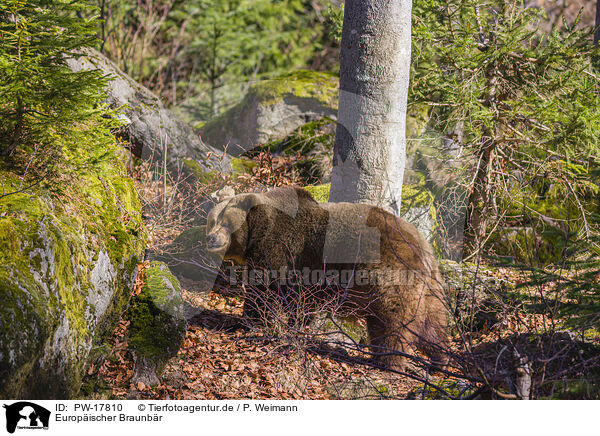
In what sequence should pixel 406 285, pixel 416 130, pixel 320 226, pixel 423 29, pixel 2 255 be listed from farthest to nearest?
1. pixel 416 130
2. pixel 423 29
3. pixel 320 226
4. pixel 406 285
5. pixel 2 255

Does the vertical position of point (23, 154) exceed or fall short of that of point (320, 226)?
it exceeds it

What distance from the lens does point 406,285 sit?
4.44 m

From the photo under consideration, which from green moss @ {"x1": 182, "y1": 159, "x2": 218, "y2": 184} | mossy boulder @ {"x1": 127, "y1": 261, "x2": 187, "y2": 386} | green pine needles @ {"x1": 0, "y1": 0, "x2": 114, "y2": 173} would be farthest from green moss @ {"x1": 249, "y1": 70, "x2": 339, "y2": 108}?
mossy boulder @ {"x1": 127, "y1": 261, "x2": 187, "y2": 386}

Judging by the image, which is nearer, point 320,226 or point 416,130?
point 320,226

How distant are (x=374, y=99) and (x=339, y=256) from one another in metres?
1.93

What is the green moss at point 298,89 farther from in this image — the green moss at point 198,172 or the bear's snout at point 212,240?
the bear's snout at point 212,240

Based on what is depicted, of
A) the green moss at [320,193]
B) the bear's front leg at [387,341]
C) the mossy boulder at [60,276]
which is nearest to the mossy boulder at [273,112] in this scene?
the green moss at [320,193]

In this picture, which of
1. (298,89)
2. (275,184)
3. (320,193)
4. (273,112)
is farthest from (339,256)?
(298,89)

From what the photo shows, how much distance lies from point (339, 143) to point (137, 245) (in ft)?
8.13

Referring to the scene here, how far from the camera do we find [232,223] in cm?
467

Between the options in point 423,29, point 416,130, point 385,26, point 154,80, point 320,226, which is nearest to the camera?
point 320,226
